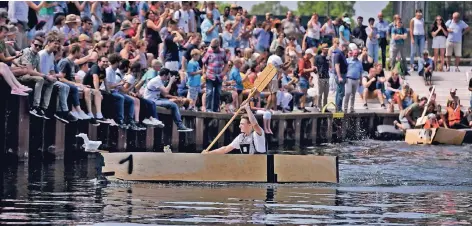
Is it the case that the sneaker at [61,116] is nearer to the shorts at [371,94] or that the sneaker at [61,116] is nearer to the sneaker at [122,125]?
the sneaker at [122,125]

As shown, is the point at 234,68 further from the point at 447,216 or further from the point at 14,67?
the point at 447,216

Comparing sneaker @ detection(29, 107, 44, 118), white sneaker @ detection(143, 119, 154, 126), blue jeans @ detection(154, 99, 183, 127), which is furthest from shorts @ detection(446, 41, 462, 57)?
sneaker @ detection(29, 107, 44, 118)

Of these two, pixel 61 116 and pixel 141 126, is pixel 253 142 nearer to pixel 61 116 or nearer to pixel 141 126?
pixel 61 116

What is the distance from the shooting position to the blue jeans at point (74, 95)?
29.6m

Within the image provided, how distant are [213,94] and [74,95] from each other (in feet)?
26.2

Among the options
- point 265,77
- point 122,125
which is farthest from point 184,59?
point 265,77

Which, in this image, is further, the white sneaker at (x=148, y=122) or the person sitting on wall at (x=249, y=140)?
the white sneaker at (x=148, y=122)

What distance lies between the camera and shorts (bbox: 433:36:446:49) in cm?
5159

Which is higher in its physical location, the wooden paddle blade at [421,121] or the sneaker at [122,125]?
the wooden paddle blade at [421,121]

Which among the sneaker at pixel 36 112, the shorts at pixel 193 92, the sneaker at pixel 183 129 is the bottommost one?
the sneaker at pixel 183 129

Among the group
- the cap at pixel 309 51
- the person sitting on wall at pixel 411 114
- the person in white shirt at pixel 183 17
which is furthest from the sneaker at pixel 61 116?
the person sitting on wall at pixel 411 114

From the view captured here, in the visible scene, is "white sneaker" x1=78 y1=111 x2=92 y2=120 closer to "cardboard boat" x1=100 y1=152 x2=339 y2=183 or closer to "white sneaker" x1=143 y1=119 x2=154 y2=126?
"white sneaker" x1=143 y1=119 x2=154 y2=126

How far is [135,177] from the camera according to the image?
2552cm

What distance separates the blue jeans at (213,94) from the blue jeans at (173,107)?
1.91m
